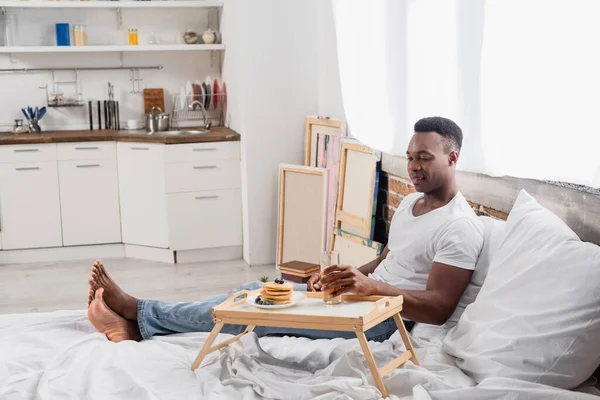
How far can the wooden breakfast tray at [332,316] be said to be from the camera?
7.22 ft

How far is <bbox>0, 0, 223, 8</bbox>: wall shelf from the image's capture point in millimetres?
5406

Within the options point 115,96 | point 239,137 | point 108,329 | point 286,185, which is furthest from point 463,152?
point 115,96

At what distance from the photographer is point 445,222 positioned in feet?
8.57

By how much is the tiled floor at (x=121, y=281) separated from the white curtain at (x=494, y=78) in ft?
4.71

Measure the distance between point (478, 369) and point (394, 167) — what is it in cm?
176

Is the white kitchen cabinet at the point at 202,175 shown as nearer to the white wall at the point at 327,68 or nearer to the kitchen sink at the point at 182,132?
the kitchen sink at the point at 182,132

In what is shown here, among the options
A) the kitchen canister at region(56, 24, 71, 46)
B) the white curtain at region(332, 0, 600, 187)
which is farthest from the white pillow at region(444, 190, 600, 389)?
the kitchen canister at region(56, 24, 71, 46)

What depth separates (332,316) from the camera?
222 centimetres

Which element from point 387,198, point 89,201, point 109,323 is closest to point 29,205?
point 89,201

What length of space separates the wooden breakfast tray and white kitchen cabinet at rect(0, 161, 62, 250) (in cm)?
323

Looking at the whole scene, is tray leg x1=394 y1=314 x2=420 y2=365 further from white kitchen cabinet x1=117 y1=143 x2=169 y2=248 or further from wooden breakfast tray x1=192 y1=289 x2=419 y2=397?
white kitchen cabinet x1=117 y1=143 x2=169 y2=248

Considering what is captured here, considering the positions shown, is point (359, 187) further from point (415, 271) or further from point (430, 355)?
point (430, 355)

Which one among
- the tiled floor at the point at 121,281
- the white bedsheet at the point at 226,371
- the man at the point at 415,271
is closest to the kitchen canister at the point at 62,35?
the tiled floor at the point at 121,281

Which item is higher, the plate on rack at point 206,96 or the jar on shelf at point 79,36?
the jar on shelf at point 79,36
